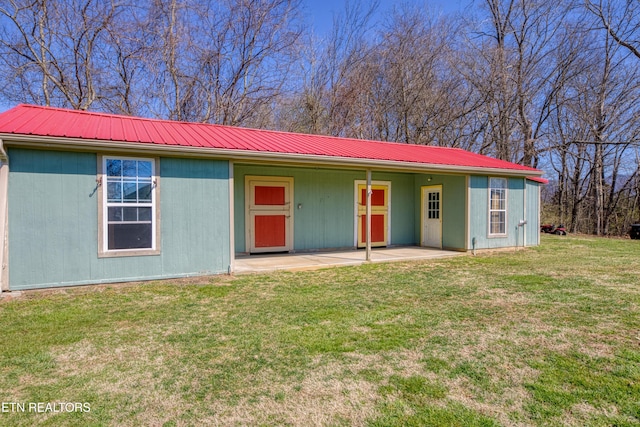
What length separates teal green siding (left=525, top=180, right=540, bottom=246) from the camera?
10.5 meters

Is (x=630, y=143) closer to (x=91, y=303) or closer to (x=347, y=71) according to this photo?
(x=347, y=71)

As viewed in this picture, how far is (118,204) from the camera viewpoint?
5691mm

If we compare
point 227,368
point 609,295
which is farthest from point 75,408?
point 609,295

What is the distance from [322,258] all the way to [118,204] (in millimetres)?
4202

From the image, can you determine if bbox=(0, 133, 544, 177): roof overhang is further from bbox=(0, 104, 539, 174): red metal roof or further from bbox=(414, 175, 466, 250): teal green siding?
bbox=(414, 175, 466, 250): teal green siding

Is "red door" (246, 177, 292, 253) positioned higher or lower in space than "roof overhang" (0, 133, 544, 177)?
lower

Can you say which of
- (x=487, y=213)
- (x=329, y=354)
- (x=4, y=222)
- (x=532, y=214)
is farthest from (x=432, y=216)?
(x=4, y=222)

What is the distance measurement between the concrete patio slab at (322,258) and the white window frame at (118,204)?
1.50 meters

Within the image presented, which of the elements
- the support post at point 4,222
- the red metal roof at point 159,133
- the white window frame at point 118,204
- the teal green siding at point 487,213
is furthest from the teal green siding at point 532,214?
the support post at point 4,222

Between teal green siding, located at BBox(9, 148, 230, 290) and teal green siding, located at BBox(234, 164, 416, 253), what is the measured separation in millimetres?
2244

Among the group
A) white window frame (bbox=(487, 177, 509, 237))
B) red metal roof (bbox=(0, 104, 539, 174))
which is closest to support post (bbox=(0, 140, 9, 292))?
red metal roof (bbox=(0, 104, 539, 174))

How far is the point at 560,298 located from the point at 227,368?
426cm

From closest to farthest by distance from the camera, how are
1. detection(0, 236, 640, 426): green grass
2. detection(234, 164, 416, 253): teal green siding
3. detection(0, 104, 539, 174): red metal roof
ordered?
1. detection(0, 236, 640, 426): green grass
2. detection(0, 104, 539, 174): red metal roof
3. detection(234, 164, 416, 253): teal green siding

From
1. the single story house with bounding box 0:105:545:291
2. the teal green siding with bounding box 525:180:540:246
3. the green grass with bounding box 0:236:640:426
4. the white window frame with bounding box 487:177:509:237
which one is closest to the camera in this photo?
the green grass with bounding box 0:236:640:426
